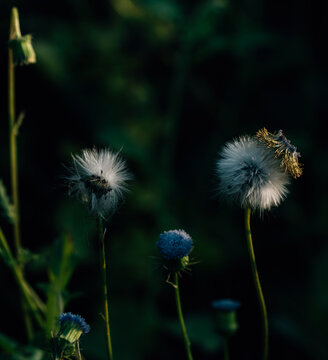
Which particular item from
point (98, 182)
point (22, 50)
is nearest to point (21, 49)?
point (22, 50)

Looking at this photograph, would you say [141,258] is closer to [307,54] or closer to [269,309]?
[269,309]

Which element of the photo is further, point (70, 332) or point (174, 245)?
point (174, 245)


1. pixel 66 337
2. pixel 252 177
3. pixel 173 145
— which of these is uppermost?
pixel 173 145

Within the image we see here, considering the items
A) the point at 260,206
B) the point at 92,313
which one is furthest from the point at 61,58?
the point at 260,206

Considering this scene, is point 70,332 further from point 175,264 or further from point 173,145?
point 173,145

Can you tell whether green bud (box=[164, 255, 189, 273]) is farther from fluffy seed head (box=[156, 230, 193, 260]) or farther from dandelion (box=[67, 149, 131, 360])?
dandelion (box=[67, 149, 131, 360])

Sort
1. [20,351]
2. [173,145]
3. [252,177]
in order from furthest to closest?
1. [173,145]
2. [20,351]
3. [252,177]

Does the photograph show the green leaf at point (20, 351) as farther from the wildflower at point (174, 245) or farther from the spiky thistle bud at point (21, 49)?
the spiky thistle bud at point (21, 49)
